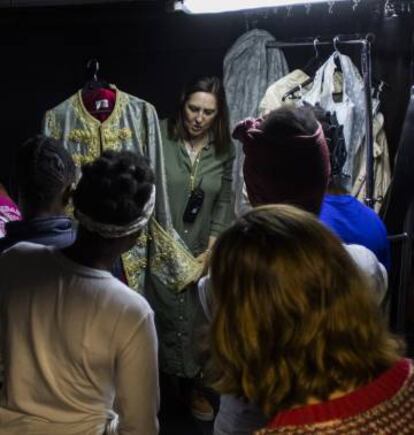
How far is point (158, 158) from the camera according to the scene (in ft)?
7.82

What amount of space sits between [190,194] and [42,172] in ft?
3.38

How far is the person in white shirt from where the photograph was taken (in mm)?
1135

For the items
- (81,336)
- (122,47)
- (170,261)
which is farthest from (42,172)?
(122,47)

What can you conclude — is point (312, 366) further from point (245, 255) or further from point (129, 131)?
point (129, 131)

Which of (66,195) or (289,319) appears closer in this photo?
(289,319)

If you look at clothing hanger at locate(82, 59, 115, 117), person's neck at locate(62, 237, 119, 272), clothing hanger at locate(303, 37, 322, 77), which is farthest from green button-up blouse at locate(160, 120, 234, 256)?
person's neck at locate(62, 237, 119, 272)

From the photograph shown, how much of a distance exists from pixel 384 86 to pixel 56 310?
1.61m

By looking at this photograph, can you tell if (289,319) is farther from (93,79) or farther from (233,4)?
(93,79)

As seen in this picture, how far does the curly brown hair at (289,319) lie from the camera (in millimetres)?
759

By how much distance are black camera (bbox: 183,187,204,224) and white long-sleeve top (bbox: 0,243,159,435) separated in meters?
1.29

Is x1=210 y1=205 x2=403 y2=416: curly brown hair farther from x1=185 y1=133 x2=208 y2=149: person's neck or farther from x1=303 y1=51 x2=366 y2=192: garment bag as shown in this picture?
x1=185 y1=133 x2=208 y2=149: person's neck

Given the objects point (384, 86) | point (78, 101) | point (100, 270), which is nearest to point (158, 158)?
point (78, 101)

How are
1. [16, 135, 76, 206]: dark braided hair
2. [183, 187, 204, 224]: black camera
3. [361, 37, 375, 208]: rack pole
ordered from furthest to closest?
[183, 187, 204, 224]: black camera, [361, 37, 375, 208]: rack pole, [16, 135, 76, 206]: dark braided hair

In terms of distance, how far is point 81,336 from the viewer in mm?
1138
